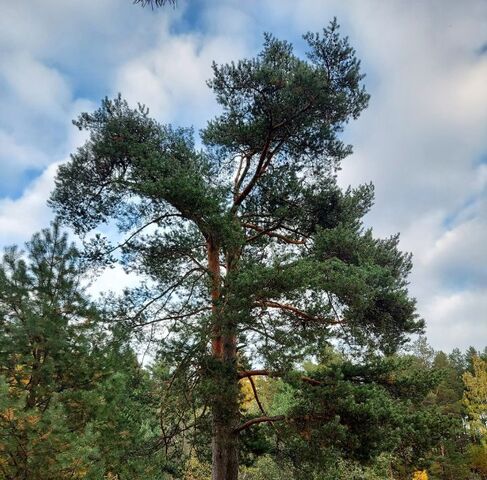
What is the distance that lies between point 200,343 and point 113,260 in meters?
2.71

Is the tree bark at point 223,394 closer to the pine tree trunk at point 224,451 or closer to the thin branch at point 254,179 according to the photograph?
the pine tree trunk at point 224,451

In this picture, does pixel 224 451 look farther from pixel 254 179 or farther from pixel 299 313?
pixel 254 179

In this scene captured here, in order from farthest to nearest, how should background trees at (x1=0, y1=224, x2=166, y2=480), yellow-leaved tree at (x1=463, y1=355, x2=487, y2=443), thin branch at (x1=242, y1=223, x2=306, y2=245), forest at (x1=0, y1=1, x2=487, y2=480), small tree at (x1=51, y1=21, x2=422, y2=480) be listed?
yellow-leaved tree at (x1=463, y1=355, x2=487, y2=443) < thin branch at (x1=242, y1=223, x2=306, y2=245) < small tree at (x1=51, y1=21, x2=422, y2=480) < forest at (x1=0, y1=1, x2=487, y2=480) < background trees at (x1=0, y1=224, x2=166, y2=480)

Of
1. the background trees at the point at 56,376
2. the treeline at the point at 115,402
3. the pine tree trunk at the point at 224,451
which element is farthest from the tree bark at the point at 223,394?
the background trees at the point at 56,376

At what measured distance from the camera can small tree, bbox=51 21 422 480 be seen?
7.24m

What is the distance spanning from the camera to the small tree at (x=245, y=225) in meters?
7.24

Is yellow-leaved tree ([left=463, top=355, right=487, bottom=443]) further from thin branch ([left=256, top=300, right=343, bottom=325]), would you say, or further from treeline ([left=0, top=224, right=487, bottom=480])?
thin branch ([left=256, top=300, right=343, bottom=325])

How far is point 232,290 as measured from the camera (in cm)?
698

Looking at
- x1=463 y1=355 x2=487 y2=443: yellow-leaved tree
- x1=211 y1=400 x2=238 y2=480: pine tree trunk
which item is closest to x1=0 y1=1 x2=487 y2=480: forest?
x1=211 y1=400 x2=238 y2=480: pine tree trunk

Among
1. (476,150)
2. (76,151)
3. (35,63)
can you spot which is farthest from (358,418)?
(476,150)

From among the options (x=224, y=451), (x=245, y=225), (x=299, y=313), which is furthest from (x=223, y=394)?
(x=245, y=225)

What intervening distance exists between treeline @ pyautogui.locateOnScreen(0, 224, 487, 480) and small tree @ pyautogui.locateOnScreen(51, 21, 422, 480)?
0.41 metres

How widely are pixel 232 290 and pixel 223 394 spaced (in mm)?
1690

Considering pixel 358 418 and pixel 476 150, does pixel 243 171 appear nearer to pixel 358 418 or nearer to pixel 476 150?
pixel 358 418
